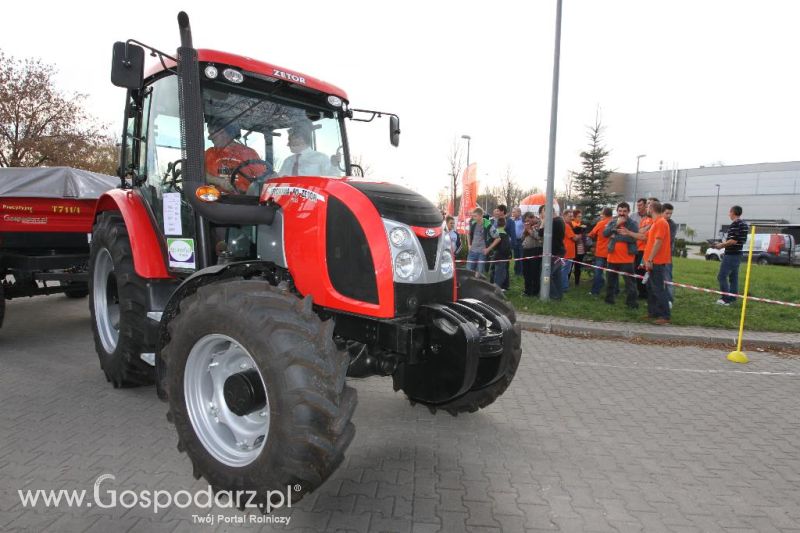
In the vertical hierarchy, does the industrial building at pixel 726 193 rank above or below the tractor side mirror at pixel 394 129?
above

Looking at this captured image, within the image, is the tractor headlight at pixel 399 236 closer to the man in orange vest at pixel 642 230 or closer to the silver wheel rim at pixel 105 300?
the silver wheel rim at pixel 105 300

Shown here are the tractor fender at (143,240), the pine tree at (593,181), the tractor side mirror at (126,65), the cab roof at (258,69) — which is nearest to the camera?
the tractor side mirror at (126,65)

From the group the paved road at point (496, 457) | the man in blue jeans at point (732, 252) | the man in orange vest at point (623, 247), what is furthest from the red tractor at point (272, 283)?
the man in blue jeans at point (732, 252)

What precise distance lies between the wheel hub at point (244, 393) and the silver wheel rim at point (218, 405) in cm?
12

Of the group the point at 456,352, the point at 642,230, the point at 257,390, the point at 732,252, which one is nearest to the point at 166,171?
the point at 257,390

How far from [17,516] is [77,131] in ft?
70.0

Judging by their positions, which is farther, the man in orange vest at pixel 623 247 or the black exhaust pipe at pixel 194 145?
the man in orange vest at pixel 623 247

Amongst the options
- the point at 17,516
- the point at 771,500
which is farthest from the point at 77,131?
the point at 771,500

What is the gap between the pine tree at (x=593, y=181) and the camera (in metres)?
18.5

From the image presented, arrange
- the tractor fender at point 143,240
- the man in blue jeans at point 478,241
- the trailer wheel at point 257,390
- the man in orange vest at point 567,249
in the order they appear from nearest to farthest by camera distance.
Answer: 1. the trailer wheel at point 257,390
2. the tractor fender at point 143,240
3. the man in orange vest at point 567,249
4. the man in blue jeans at point 478,241

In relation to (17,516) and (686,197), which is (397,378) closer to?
(17,516)

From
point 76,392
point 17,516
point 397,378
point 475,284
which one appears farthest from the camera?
point 76,392

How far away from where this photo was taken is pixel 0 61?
18.6m

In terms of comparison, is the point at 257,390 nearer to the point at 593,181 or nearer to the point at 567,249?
the point at 567,249
